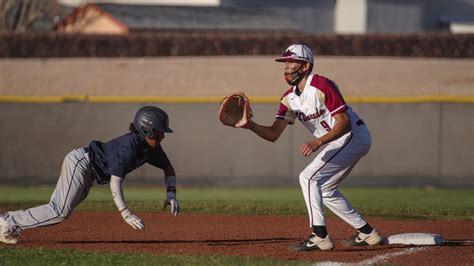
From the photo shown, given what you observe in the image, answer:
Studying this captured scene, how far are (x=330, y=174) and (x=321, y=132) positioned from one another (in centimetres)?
40

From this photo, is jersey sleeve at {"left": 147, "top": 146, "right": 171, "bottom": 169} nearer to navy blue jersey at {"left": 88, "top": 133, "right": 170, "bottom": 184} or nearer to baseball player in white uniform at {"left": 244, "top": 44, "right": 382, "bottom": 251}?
navy blue jersey at {"left": 88, "top": 133, "right": 170, "bottom": 184}

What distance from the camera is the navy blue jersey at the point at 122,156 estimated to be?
9.16 m

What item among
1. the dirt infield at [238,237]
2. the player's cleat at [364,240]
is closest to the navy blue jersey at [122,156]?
the dirt infield at [238,237]

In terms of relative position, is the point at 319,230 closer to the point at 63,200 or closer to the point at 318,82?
the point at 318,82

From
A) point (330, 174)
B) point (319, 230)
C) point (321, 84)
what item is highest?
point (321, 84)

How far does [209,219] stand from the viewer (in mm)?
12484

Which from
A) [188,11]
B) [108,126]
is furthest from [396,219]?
[188,11]

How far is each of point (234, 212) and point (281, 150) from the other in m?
4.58

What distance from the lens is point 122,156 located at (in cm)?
916

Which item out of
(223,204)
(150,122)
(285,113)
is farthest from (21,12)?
(150,122)

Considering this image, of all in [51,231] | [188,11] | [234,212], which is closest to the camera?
[51,231]

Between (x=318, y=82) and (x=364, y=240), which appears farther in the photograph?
(x=364, y=240)

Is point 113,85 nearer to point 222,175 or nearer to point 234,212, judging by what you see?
point 222,175

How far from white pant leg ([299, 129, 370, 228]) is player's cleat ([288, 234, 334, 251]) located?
153mm
